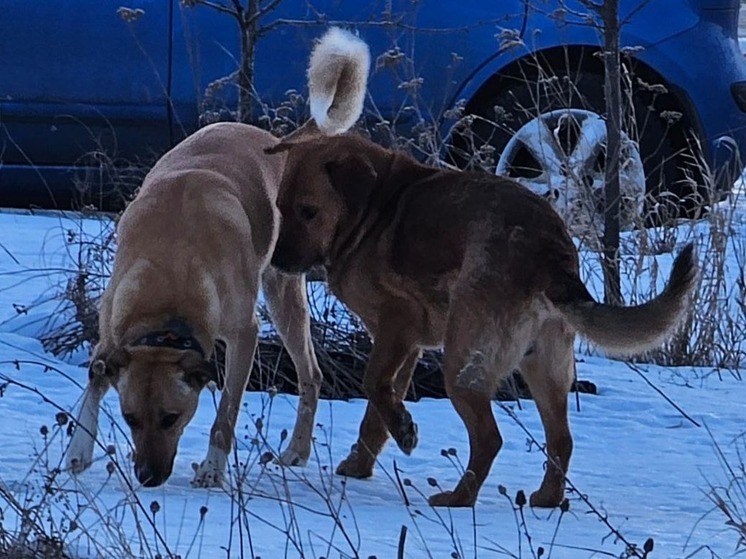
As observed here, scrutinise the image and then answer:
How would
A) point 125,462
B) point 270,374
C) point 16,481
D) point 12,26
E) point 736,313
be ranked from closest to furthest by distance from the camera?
point 16,481 → point 125,462 → point 270,374 → point 736,313 → point 12,26

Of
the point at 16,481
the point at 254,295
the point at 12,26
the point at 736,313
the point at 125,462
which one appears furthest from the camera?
the point at 12,26

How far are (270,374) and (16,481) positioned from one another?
175cm

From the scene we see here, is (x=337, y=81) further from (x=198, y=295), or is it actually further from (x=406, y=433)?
(x=406, y=433)

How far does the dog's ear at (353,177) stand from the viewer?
15.5 feet

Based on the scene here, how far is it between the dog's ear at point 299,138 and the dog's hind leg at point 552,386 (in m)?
1.09

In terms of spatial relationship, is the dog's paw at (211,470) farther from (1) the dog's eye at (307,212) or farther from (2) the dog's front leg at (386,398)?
(1) the dog's eye at (307,212)

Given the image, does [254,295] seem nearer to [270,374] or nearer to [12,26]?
[270,374]

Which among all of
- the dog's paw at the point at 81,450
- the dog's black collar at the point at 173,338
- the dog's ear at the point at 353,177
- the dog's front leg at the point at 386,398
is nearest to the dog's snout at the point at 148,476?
the dog's paw at the point at 81,450

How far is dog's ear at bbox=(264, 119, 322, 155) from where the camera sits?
4963 millimetres

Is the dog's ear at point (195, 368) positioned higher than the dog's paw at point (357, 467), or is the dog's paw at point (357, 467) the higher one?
the dog's ear at point (195, 368)

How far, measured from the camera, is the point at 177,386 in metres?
4.41

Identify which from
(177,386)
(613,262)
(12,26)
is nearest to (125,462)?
(177,386)

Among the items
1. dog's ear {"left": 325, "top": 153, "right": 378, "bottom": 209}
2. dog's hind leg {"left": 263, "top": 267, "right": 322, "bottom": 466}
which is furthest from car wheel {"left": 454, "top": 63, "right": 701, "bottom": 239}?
dog's ear {"left": 325, "top": 153, "right": 378, "bottom": 209}

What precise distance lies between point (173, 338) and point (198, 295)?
23cm
